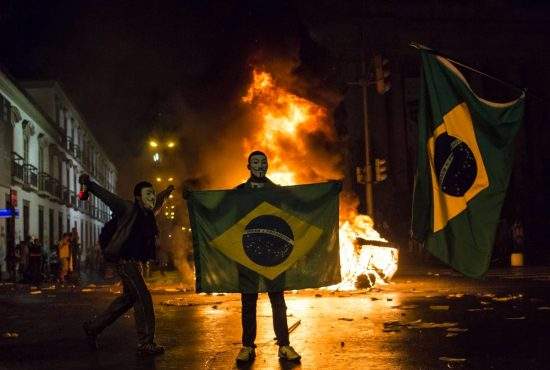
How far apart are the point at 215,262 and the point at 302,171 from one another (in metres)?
10.3

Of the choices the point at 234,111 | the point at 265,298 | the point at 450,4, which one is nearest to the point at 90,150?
the point at 450,4

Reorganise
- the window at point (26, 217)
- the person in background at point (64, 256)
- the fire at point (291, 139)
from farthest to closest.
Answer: the window at point (26, 217) < the person in background at point (64, 256) < the fire at point (291, 139)

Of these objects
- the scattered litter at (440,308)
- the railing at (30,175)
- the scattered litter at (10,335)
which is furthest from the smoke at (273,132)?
the railing at (30,175)

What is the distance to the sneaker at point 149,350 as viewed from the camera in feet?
22.1

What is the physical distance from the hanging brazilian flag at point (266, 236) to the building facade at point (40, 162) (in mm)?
17357

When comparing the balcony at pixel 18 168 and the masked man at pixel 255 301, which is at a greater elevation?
the balcony at pixel 18 168

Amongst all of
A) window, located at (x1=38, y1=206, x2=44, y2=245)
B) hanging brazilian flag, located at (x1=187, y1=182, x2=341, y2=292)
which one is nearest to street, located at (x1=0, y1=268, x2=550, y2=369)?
hanging brazilian flag, located at (x1=187, y1=182, x2=341, y2=292)

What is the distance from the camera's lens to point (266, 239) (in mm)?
6578

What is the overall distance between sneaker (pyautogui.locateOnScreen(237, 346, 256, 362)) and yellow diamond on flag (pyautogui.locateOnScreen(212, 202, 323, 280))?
2.50 feet

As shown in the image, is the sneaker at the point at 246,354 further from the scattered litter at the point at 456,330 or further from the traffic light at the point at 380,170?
the traffic light at the point at 380,170

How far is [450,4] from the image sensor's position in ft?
125

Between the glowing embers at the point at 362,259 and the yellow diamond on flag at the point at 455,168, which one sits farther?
the glowing embers at the point at 362,259

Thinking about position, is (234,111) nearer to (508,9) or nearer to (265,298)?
(265,298)

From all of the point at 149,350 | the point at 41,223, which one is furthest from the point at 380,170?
the point at 41,223
